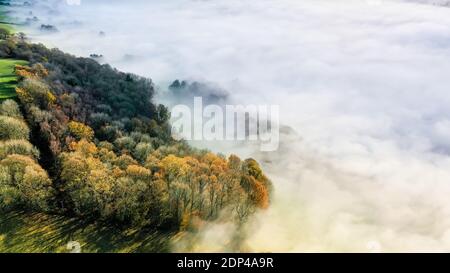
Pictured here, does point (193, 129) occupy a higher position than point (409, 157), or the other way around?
point (193, 129)

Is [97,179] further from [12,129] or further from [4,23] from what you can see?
[4,23]

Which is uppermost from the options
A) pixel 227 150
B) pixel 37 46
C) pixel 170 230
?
pixel 37 46

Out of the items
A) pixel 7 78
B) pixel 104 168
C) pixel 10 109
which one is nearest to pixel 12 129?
pixel 10 109

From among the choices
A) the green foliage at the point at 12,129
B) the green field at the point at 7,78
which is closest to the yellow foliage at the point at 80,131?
the green foliage at the point at 12,129
